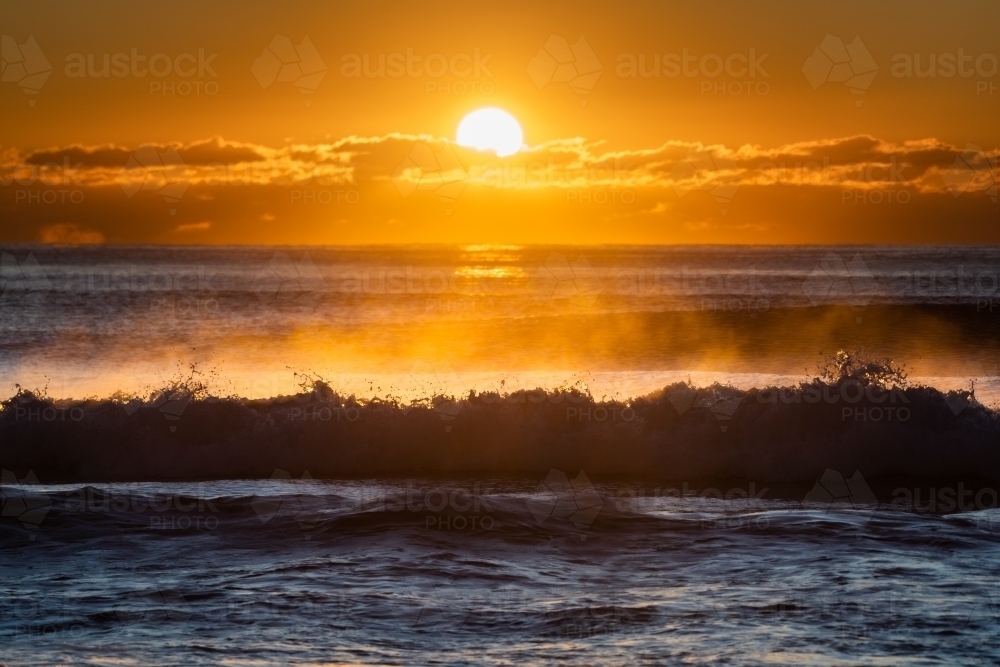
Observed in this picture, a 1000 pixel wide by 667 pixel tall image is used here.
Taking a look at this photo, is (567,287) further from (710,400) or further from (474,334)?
(710,400)

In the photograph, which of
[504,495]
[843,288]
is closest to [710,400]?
[504,495]

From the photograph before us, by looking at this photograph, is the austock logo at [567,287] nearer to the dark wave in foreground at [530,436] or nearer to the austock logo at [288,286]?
the austock logo at [288,286]

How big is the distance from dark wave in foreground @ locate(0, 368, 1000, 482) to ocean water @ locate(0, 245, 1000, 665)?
48 mm

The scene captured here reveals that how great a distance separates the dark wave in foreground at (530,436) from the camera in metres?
15.3

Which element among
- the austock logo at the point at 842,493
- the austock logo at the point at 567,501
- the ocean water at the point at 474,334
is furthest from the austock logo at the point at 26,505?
the austock logo at the point at 842,493

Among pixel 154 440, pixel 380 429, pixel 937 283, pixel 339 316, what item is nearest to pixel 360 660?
pixel 380 429

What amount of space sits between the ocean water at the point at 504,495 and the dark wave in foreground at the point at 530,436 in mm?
48

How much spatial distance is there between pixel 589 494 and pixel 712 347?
1622cm

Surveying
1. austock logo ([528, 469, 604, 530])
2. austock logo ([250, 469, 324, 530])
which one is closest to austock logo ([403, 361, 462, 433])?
austock logo ([528, 469, 604, 530])

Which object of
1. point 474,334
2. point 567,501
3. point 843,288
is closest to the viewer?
point 567,501

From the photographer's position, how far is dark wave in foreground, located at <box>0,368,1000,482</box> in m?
15.3

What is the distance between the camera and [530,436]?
52.2 ft

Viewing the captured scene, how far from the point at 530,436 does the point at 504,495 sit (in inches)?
121

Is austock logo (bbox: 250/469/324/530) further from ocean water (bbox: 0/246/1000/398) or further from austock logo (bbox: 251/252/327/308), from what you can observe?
austock logo (bbox: 251/252/327/308)
